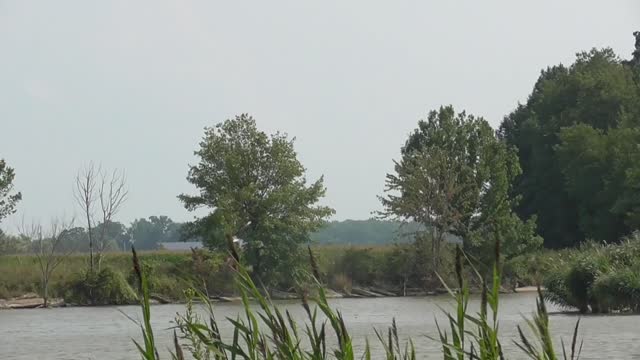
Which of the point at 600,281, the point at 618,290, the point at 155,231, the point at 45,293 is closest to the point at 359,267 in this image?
the point at 45,293

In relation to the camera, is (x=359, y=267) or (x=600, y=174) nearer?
(x=359, y=267)

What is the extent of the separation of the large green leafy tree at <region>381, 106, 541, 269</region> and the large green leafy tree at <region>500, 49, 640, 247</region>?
13.8 feet

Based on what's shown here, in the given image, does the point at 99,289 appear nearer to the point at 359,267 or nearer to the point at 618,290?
the point at 359,267

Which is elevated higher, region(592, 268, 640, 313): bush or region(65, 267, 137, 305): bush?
region(65, 267, 137, 305): bush

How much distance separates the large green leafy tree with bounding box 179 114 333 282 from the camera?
5494 centimetres

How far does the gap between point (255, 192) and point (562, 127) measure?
17700 mm

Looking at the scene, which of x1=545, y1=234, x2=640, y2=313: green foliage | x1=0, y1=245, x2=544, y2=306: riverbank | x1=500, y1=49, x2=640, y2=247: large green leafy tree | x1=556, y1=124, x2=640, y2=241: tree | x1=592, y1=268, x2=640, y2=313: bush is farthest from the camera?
x1=500, y1=49, x2=640, y2=247: large green leafy tree

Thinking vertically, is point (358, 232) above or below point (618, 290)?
above

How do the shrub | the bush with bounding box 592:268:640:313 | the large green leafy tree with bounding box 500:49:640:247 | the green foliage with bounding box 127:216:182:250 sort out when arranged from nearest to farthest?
the bush with bounding box 592:268:640:313 → the shrub → the large green leafy tree with bounding box 500:49:640:247 → the green foliage with bounding box 127:216:182:250

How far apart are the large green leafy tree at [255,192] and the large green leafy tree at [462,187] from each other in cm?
454

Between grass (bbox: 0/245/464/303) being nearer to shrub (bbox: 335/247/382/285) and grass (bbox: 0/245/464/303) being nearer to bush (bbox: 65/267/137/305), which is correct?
shrub (bbox: 335/247/382/285)

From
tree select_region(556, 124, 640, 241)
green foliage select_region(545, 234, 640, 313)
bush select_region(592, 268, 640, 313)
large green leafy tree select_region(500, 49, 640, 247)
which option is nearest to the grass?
tree select_region(556, 124, 640, 241)

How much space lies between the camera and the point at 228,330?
29281mm

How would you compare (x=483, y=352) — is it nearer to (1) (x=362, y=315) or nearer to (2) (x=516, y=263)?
(1) (x=362, y=315)
